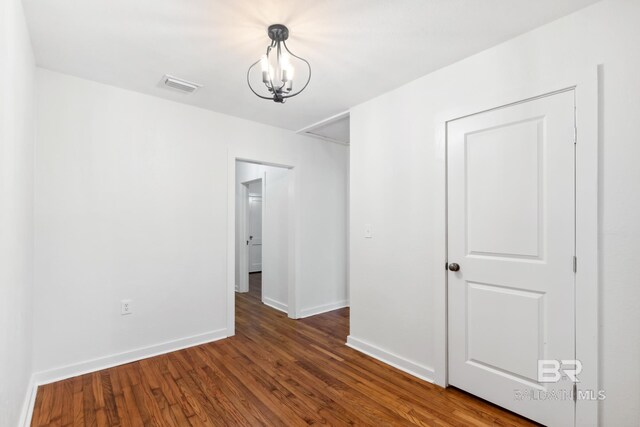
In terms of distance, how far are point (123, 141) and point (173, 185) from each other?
574mm

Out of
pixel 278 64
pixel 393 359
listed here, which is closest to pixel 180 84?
pixel 278 64

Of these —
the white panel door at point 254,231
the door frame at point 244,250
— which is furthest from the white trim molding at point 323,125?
the white panel door at point 254,231

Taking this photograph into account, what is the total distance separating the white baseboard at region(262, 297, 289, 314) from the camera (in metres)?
4.37

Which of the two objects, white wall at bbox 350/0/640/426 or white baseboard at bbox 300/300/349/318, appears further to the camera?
white baseboard at bbox 300/300/349/318

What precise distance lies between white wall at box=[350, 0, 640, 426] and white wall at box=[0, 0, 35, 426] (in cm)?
255

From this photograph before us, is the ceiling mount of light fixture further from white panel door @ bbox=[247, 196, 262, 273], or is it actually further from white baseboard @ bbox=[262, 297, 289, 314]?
white panel door @ bbox=[247, 196, 262, 273]

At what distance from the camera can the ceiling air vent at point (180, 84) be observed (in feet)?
8.67

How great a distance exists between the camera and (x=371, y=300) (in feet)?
9.99

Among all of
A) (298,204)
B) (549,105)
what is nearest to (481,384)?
(549,105)

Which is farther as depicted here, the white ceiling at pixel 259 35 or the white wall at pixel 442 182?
the white ceiling at pixel 259 35
